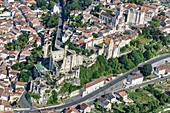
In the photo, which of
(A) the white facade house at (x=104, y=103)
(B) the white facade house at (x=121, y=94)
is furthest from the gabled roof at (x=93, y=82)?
(B) the white facade house at (x=121, y=94)

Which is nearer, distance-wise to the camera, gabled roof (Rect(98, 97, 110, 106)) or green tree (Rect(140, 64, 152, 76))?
gabled roof (Rect(98, 97, 110, 106))

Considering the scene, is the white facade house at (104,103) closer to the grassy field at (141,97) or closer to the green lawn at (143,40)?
the grassy field at (141,97)

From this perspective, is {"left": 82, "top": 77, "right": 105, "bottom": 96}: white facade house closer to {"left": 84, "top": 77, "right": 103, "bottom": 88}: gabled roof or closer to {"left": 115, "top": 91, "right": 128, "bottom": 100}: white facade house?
{"left": 84, "top": 77, "right": 103, "bottom": 88}: gabled roof

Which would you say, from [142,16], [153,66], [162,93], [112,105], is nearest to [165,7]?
[142,16]

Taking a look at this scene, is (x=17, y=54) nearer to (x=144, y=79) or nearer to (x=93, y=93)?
(x=93, y=93)

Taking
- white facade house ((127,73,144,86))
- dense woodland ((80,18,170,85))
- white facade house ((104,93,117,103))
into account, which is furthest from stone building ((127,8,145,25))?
white facade house ((104,93,117,103))

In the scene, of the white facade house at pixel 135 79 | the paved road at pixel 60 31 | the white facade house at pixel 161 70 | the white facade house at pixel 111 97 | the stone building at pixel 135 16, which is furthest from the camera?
the stone building at pixel 135 16

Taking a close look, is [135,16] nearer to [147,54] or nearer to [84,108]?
[147,54]

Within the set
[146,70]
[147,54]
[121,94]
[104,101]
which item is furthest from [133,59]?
[104,101]
